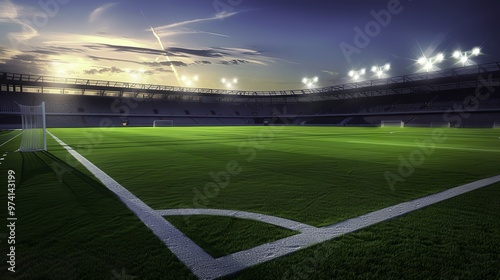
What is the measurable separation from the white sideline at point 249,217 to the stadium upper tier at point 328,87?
181 feet

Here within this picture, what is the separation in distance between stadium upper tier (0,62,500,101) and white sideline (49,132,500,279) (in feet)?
181

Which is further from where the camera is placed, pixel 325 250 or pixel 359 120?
pixel 359 120

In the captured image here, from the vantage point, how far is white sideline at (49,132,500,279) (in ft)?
8.05

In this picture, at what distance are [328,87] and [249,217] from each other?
70288 mm

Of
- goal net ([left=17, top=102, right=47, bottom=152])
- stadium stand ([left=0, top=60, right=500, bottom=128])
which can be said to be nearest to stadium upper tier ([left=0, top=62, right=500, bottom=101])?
stadium stand ([left=0, top=60, right=500, bottom=128])

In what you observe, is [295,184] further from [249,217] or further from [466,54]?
[466,54]

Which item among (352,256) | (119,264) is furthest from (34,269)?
(352,256)

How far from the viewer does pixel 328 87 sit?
229 feet

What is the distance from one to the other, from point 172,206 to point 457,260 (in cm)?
337

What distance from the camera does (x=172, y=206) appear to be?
416 cm

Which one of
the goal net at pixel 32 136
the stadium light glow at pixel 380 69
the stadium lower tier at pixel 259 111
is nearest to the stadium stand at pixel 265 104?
the stadium lower tier at pixel 259 111

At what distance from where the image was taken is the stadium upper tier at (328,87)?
4885 centimetres

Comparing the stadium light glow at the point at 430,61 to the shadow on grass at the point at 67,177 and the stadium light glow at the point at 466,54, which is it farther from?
the shadow on grass at the point at 67,177

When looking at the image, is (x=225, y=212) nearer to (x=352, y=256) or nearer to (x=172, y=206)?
(x=172, y=206)
